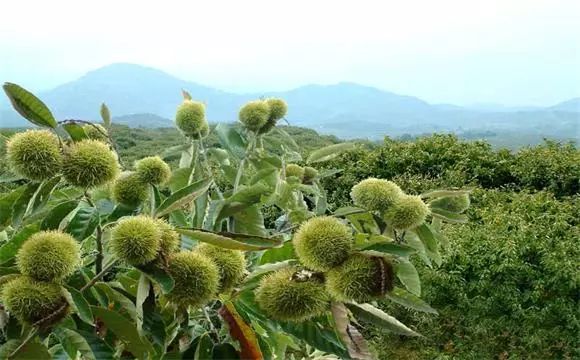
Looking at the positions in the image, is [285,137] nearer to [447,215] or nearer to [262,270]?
[447,215]

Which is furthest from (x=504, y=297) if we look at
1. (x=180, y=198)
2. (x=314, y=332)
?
(x=180, y=198)

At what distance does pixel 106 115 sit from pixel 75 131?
212 mm

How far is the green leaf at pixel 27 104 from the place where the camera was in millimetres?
666

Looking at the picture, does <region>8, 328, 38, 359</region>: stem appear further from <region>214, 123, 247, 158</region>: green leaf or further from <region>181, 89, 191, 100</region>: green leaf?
<region>181, 89, 191, 100</region>: green leaf

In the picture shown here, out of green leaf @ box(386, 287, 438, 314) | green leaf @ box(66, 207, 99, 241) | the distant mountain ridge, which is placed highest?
green leaf @ box(66, 207, 99, 241)

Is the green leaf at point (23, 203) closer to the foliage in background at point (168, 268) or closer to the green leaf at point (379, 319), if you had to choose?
the foliage in background at point (168, 268)

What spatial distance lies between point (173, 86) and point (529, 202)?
9472 cm

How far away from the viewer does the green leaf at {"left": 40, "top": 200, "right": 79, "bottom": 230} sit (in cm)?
76

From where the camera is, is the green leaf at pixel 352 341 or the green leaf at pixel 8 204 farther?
the green leaf at pixel 8 204

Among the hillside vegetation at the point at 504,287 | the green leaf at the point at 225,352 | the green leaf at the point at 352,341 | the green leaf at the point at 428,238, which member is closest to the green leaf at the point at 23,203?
the green leaf at the point at 225,352

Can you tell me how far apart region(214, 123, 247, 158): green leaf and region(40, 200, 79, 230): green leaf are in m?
0.38

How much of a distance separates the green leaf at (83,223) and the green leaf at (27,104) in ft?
0.45

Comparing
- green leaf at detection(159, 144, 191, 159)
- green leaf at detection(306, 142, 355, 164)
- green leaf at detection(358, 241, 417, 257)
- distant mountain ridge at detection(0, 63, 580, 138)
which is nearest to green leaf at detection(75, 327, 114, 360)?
green leaf at detection(358, 241, 417, 257)

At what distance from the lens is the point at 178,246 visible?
76 cm
